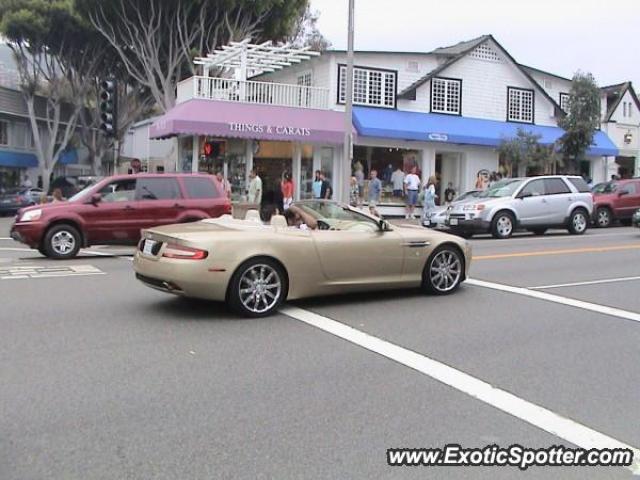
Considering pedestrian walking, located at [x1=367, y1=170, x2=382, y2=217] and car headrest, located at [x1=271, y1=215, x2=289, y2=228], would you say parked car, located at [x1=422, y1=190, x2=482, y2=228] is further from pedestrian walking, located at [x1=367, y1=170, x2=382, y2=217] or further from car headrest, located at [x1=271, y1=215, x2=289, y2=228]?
car headrest, located at [x1=271, y1=215, x2=289, y2=228]

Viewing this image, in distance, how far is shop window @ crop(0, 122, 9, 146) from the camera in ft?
140

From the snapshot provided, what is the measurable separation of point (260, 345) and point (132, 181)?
8.83m

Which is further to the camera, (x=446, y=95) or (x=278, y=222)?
(x=446, y=95)

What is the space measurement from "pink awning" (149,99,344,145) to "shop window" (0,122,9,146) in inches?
882

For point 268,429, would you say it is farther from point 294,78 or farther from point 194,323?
point 294,78

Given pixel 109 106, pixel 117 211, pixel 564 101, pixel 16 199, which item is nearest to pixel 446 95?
pixel 564 101

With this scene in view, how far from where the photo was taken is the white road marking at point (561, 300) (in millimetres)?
8134

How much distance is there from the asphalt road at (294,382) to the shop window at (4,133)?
124ft

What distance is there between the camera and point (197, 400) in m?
4.92

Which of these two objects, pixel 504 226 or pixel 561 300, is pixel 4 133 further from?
pixel 561 300

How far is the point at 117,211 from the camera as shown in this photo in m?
14.0

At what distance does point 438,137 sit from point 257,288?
19.8 m

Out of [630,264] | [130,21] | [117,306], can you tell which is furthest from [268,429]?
[130,21]

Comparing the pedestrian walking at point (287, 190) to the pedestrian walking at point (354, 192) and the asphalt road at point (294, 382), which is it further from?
the asphalt road at point (294, 382)
